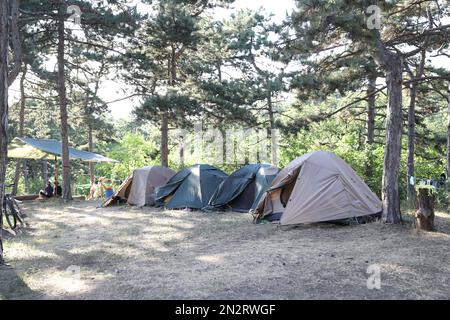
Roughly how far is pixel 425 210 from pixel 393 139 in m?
1.42

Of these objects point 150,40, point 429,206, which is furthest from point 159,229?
point 150,40

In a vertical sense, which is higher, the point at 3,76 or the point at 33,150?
the point at 3,76

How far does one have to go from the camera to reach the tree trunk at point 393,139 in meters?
7.35

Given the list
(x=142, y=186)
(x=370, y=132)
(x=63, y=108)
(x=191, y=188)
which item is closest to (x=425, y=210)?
(x=191, y=188)

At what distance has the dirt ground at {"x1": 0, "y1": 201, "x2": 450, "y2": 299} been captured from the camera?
4207 millimetres

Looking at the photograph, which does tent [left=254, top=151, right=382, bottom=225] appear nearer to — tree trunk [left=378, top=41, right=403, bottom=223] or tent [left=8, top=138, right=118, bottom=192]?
tree trunk [left=378, top=41, right=403, bottom=223]

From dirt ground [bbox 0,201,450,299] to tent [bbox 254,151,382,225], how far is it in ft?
0.90

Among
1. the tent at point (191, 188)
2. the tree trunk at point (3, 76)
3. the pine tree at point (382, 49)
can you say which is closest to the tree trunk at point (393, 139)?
the pine tree at point (382, 49)

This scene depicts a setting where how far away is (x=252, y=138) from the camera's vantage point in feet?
72.2

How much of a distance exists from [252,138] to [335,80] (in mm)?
10740

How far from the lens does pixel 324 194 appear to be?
26.3ft

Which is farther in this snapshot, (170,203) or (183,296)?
(170,203)

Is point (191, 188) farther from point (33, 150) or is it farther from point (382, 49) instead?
point (33, 150)
